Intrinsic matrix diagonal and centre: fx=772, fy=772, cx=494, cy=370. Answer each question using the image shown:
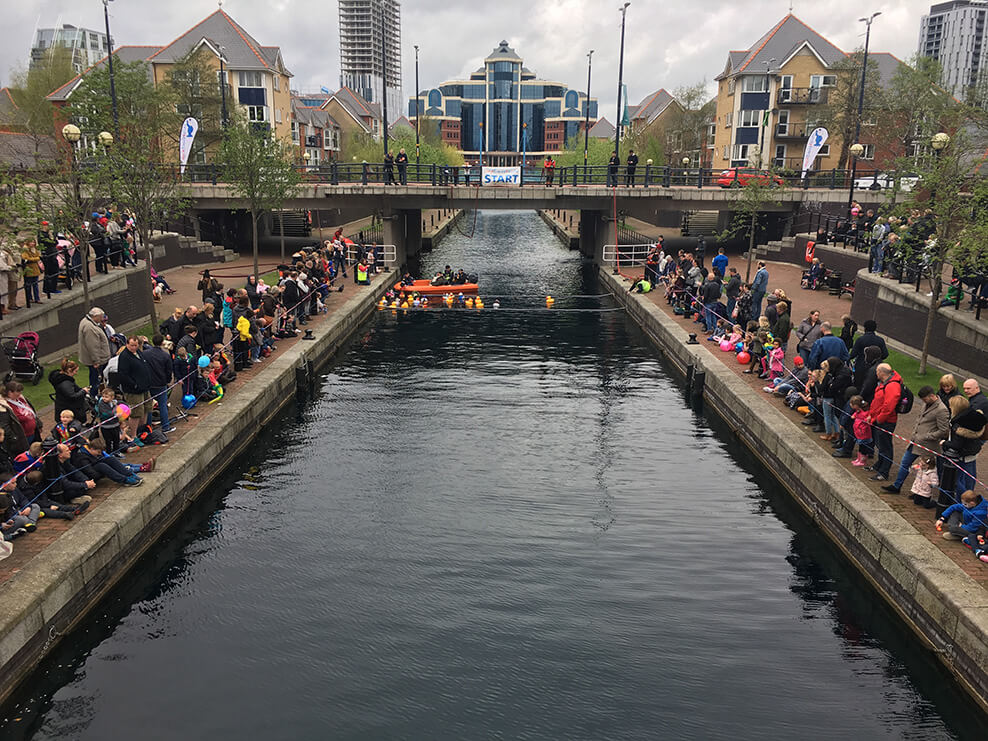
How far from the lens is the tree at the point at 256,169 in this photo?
100ft

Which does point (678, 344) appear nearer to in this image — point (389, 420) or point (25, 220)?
point (389, 420)

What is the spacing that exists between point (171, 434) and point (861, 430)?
12.1 m

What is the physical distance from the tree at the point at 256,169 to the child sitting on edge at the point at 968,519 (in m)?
25.7

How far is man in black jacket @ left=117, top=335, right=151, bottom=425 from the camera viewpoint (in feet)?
42.4

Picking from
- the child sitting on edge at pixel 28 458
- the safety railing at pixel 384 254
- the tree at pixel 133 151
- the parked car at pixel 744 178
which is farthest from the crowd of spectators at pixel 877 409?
the safety railing at pixel 384 254

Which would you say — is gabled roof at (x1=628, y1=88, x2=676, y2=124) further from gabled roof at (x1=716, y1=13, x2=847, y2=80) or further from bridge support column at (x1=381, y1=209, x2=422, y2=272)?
bridge support column at (x1=381, y1=209, x2=422, y2=272)

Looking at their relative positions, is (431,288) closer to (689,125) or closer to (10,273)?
(10,273)

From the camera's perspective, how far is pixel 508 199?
134ft

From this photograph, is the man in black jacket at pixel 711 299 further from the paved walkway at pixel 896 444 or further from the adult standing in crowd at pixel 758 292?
the adult standing in crowd at pixel 758 292

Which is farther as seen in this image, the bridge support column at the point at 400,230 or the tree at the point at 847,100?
the tree at the point at 847,100

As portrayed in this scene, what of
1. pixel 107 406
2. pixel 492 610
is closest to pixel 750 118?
pixel 107 406

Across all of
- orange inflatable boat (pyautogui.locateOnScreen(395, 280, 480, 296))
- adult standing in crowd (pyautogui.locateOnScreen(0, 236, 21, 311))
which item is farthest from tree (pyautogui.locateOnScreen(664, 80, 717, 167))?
adult standing in crowd (pyautogui.locateOnScreen(0, 236, 21, 311))

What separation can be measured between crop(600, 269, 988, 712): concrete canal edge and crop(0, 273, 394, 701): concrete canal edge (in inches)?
406

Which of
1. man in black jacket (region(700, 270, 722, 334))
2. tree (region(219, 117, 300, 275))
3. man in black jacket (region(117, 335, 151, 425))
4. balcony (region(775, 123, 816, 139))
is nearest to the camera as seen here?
man in black jacket (region(117, 335, 151, 425))
